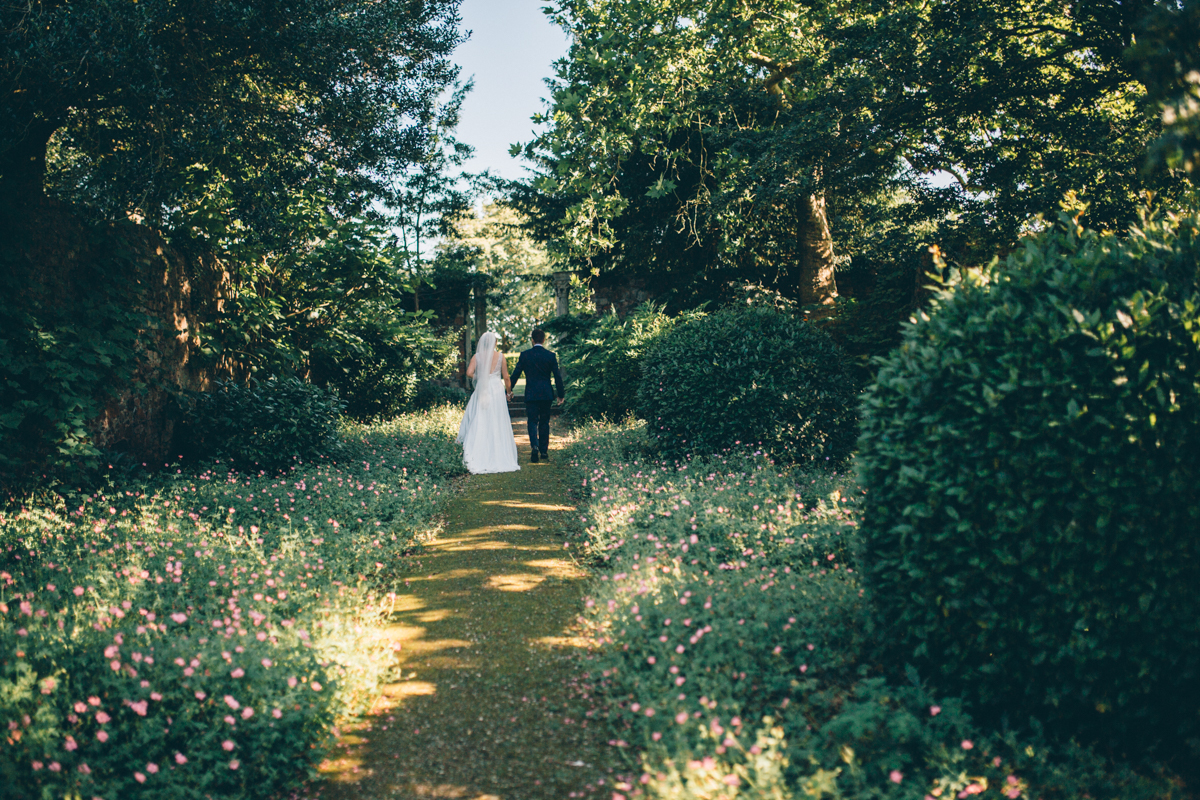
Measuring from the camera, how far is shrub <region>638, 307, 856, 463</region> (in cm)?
784

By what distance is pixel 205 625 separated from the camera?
143 inches

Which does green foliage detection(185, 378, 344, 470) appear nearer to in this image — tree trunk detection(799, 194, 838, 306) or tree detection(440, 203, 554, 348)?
tree trunk detection(799, 194, 838, 306)

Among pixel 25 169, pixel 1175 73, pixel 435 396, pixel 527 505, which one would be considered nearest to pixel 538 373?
pixel 527 505

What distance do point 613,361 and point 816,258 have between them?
430 cm

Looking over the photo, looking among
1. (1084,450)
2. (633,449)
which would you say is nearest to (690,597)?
(1084,450)

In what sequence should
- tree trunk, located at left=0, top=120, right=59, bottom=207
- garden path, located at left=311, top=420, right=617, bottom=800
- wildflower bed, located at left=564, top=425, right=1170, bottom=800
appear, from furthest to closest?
tree trunk, located at left=0, top=120, right=59, bottom=207
garden path, located at left=311, top=420, right=617, bottom=800
wildflower bed, located at left=564, top=425, right=1170, bottom=800

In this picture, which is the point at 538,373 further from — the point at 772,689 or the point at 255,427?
the point at 772,689

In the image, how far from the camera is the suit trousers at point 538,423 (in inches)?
419

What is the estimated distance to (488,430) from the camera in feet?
33.7

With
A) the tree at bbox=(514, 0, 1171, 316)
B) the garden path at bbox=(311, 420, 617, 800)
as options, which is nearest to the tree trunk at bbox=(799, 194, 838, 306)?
the tree at bbox=(514, 0, 1171, 316)

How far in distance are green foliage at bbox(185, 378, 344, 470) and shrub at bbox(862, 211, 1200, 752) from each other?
698 cm

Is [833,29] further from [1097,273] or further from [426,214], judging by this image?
[426,214]

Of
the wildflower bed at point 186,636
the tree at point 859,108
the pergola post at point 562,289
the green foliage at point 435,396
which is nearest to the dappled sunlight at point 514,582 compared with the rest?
the wildflower bed at point 186,636

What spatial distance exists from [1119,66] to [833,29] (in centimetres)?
351
